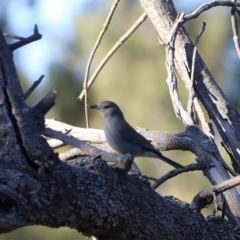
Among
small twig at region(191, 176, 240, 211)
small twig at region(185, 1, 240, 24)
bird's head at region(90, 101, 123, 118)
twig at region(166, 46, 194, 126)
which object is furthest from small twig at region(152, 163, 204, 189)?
bird's head at region(90, 101, 123, 118)

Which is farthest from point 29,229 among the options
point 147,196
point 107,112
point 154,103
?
point 147,196

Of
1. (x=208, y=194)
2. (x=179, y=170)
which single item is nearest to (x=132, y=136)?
(x=179, y=170)

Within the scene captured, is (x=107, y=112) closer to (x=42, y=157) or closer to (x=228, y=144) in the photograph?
(x=228, y=144)

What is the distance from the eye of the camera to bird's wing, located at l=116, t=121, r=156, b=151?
152 inches

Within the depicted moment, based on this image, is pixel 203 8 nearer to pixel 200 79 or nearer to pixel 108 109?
pixel 200 79

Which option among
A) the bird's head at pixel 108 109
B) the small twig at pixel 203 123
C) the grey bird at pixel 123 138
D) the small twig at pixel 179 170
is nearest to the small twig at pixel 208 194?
the small twig at pixel 179 170

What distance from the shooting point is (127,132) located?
4.39m

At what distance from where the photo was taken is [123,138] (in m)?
4.32

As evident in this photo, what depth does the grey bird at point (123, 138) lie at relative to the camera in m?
3.97

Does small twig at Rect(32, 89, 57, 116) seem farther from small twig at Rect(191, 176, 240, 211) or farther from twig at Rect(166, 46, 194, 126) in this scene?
twig at Rect(166, 46, 194, 126)

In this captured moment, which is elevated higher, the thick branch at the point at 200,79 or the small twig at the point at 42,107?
the thick branch at the point at 200,79

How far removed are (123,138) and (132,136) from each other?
0.14 metres

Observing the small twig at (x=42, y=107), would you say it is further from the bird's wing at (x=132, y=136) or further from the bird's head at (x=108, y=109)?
the bird's head at (x=108, y=109)

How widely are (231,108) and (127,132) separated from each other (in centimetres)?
101
